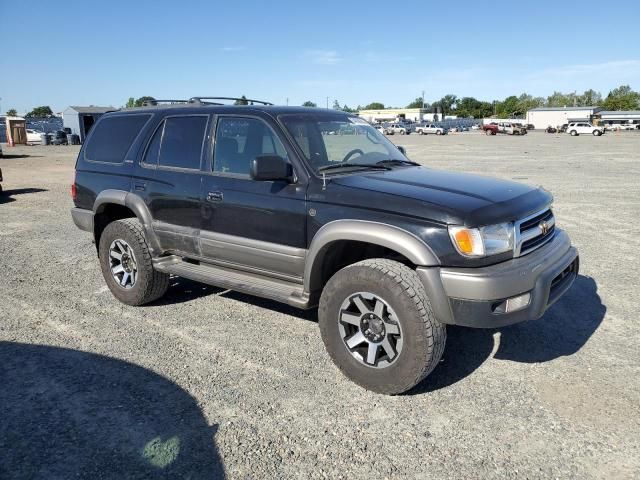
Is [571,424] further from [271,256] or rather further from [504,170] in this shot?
[504,170]

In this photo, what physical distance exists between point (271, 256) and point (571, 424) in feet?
7.65

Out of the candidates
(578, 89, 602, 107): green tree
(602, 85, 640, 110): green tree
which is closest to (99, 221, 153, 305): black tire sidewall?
(602, 85, 640, 110): green tree

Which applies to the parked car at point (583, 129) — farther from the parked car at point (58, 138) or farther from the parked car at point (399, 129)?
the parked car at point (58, 138)

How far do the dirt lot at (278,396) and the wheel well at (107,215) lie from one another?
Result: 68 centimetres

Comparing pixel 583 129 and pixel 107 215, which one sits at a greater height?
pixel 583 129

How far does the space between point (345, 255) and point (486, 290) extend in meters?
1.17

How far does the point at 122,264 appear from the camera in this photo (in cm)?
524

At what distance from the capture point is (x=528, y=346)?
170 inches

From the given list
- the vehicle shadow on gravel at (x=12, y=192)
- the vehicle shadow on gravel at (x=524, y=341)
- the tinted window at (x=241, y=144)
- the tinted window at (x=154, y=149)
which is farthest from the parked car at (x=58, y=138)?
the vehicle shadow on gravel at (x=524, y=341)

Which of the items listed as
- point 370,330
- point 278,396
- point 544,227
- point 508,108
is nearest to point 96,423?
point 278,396

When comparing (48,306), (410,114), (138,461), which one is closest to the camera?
(138,461)

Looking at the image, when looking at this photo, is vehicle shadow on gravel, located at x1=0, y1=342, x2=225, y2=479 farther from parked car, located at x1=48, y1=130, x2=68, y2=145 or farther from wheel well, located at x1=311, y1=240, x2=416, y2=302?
parked car, located at x1=48, y1=130, x2=68, y2=145

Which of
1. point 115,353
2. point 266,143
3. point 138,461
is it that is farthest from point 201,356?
point 266,143

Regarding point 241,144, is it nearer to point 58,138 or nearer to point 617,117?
point 58,138
